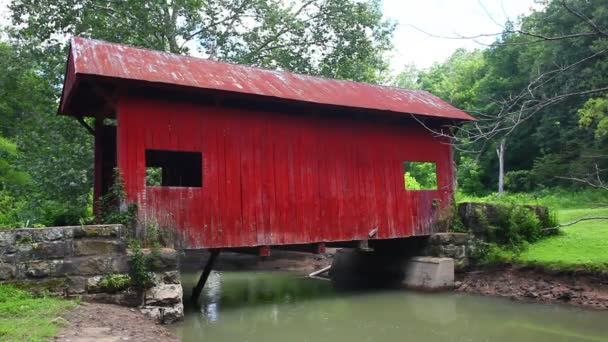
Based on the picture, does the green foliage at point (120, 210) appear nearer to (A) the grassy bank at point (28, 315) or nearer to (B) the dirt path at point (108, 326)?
(B) the dirt path at point (108, 326)

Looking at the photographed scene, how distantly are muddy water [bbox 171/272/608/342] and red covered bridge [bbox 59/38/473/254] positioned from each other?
129 cm

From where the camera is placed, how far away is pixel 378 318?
9.04m

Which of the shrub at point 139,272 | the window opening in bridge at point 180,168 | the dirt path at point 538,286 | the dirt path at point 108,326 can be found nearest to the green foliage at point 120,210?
the shrub at point 139,272

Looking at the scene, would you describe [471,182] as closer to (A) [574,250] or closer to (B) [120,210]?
(A) [574,250]

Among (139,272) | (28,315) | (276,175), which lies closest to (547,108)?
(276,175)

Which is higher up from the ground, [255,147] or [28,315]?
[255,147]

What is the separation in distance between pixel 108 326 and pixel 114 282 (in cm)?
145

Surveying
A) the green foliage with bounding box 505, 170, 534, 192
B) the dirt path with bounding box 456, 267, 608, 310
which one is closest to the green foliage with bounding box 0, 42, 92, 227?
the dirt path with bounding box 456, 267, 608, 310

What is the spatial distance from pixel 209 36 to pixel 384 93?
9.08 metres

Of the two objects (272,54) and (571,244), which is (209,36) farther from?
(571,244)

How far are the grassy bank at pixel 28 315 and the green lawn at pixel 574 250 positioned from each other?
8.83 m

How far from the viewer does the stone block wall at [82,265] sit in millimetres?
6824

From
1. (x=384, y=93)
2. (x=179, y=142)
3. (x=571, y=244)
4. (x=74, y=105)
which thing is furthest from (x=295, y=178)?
(x=571, y=244)

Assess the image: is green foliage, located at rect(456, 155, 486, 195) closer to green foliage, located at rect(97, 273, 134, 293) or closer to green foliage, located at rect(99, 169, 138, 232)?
green foliage, located at rect(99, 169, 138, 232)
